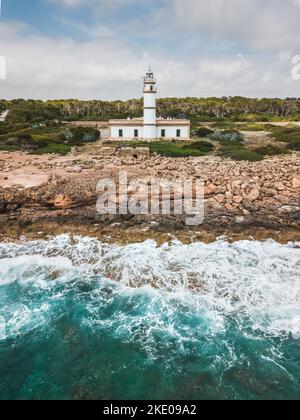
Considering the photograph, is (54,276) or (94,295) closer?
(94,295)

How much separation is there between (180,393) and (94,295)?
13.0ft

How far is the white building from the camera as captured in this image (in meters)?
33.2

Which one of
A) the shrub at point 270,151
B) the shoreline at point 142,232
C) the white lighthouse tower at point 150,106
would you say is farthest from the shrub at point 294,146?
the shoreline at point 142,232

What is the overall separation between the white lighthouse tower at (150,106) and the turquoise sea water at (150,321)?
23078mm

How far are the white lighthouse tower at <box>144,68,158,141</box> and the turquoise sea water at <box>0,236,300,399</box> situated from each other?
23.1 m

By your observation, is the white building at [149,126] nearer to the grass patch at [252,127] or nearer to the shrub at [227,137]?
the shrub at [227,137]

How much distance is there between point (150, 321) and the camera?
862 cm

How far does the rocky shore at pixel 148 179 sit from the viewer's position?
14172mm

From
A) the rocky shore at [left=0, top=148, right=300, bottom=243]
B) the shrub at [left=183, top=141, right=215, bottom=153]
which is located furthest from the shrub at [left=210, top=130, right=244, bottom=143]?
the rocky shore at [left=0, top=148, right=300, bottom=243]

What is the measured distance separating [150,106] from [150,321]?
90.7 ft

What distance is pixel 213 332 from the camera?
8.21 metres

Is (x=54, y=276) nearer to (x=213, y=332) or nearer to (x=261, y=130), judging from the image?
(x=213, y=332)

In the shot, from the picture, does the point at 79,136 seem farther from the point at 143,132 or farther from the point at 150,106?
the point at 150,106
